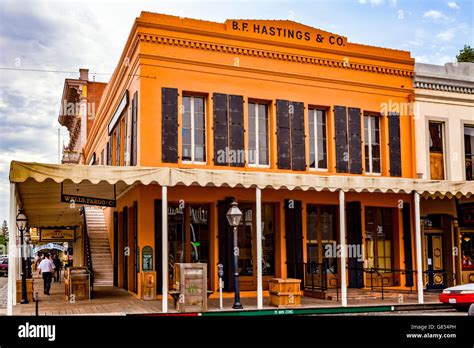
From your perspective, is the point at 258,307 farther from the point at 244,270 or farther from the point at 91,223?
the point at 91,223

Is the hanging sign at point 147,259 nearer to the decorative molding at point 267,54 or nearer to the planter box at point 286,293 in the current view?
the planter box at point 286,293

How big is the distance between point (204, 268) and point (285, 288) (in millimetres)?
2296

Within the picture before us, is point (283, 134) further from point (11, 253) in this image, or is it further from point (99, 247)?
point (99, 247)

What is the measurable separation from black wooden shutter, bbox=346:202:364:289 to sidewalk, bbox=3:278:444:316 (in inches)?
65.0

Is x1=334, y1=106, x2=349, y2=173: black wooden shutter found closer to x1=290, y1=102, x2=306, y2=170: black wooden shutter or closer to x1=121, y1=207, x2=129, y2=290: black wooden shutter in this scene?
x1=290, y1=102, x2=306, y2=170: black wooden shutter

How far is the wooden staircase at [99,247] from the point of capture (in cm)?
2316

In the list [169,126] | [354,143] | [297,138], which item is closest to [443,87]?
[354,143]

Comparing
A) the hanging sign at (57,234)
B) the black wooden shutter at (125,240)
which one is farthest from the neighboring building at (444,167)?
the hanging sign at (57,234)

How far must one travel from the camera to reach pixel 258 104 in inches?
748

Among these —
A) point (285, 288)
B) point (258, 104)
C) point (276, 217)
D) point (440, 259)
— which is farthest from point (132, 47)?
point (440, 259)

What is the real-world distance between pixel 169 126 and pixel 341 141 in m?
5.98

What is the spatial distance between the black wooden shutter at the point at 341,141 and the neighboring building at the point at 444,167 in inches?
113
